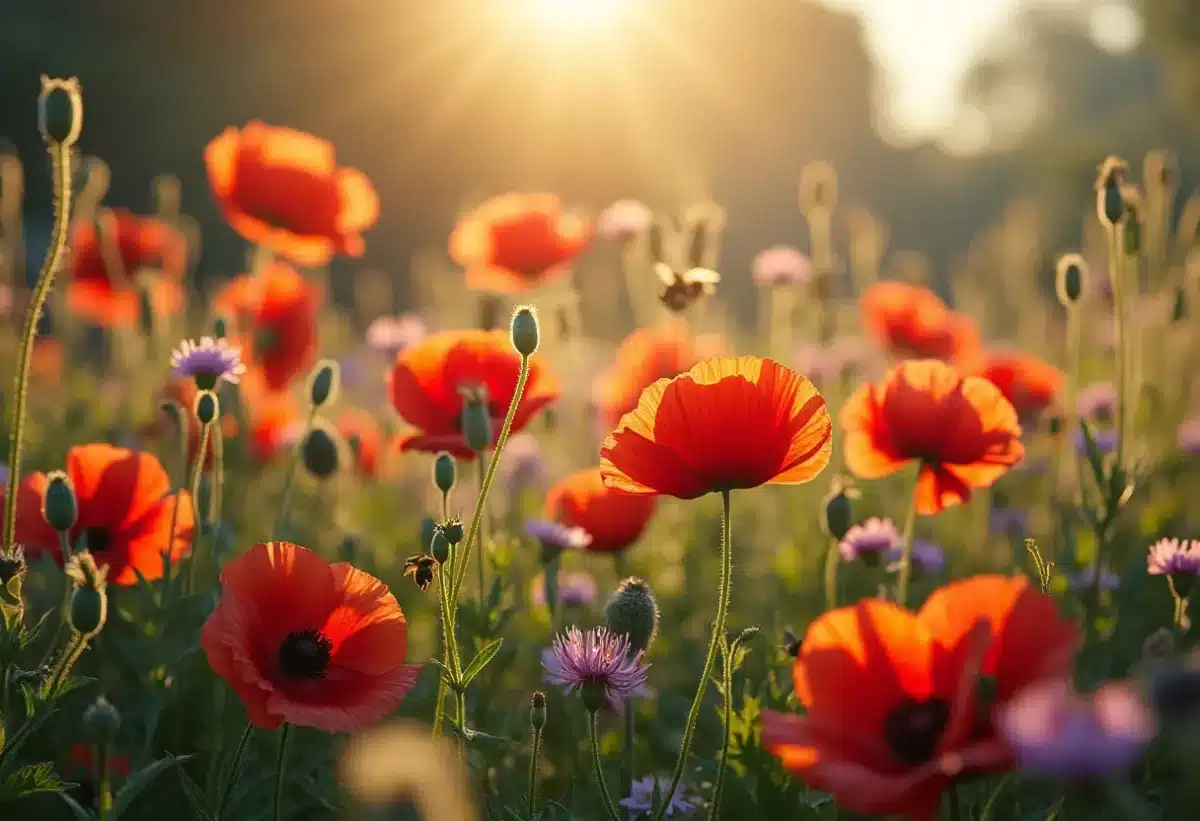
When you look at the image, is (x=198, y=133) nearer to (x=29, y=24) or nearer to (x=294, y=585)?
(x=29, y=24)

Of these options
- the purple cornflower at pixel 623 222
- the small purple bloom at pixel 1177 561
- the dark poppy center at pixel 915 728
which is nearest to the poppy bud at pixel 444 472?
the dark poppy center at pixel 915 728

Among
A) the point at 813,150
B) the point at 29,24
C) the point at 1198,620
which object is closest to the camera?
the point at 1198,620

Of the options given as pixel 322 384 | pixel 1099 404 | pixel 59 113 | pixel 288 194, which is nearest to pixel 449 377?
pixel 322 384

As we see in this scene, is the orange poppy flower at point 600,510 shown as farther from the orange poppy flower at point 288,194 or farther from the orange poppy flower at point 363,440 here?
the orange poppy flower at point 363,440

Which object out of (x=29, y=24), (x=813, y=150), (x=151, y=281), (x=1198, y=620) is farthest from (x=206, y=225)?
(x=813, y=150)

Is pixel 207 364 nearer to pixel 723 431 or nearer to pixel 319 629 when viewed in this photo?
pixel 319 629
